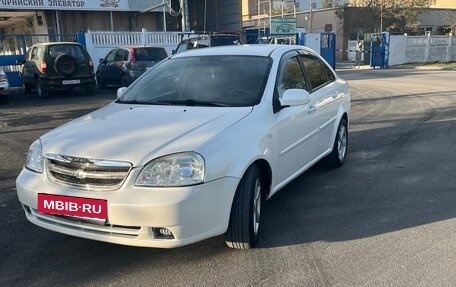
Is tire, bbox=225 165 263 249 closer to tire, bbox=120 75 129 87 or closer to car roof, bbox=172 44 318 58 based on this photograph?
car roof, bbox=172 44 318 58

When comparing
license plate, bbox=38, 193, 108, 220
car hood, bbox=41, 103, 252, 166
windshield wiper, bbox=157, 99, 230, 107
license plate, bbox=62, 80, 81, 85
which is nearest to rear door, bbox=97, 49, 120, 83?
license plate, bbox=62, 80, 81, 85

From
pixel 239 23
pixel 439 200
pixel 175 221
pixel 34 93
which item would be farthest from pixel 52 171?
pixel 239 23

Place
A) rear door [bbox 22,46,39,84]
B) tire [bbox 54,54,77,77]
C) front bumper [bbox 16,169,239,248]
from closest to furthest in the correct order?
front bumper [bbox 16,169,239,248] < tire [bbox 54,54,77,77] < rear door [bbox 22,46,39,84]

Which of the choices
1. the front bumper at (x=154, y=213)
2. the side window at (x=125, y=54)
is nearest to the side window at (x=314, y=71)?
the front bumper at (x=154, y=213)

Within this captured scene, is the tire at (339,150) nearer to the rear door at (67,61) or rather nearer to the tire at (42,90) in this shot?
the rear door at (67,61)

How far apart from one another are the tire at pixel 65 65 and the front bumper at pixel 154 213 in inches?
496

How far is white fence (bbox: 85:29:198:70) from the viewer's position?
20922 mm

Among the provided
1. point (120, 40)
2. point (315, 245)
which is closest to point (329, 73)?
point (315, 245)

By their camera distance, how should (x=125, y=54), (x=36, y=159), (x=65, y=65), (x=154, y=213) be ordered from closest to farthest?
(x=154, y=213) < (x=36, y=159) < (x=65, y=65) < (x=125, y=54)

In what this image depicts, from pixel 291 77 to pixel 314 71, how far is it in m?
0.82

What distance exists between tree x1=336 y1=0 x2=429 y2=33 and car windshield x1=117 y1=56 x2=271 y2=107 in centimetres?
4095

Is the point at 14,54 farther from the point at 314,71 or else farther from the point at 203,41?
the point at 314,71

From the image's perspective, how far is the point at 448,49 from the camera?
35.2 meters

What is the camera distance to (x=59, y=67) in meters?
15.2
